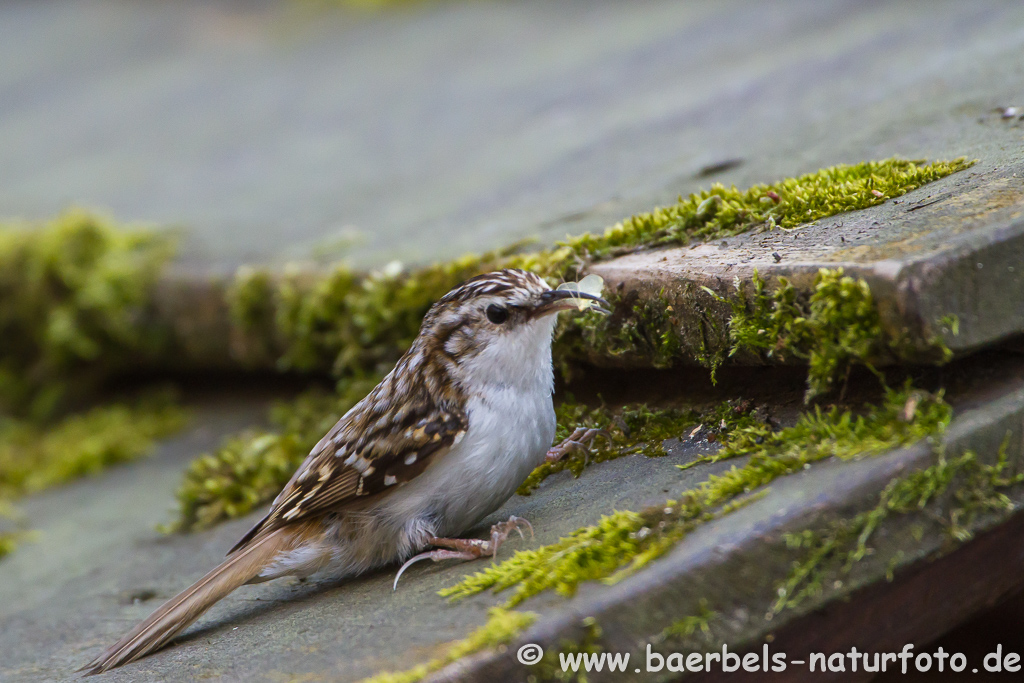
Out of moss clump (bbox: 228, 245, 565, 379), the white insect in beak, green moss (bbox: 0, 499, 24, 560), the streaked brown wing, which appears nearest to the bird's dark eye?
→ the white insect in beak

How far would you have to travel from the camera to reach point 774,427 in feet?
9.66

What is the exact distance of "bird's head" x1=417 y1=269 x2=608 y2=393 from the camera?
10.1 feet

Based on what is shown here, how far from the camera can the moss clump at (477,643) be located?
90.1 inches

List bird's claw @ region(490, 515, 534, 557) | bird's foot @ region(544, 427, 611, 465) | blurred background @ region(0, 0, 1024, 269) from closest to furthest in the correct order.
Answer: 1. bird's claw @ region(490, 515, 534, 557)
2. bird's foot @ region(544, 427, 611, 465)
3. blurred background @ region(0, 0, 1024, 269)

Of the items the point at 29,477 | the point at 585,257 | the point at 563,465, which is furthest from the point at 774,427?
the point at 29,477

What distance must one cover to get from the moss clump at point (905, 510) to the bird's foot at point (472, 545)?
866 mm

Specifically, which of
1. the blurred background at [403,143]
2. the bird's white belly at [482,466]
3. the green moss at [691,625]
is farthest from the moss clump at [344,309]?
the green moss at [691,625]

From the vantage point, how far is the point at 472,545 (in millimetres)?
2959

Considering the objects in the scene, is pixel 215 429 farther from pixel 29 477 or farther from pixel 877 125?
pixel 877 125

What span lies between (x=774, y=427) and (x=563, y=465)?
85 cm

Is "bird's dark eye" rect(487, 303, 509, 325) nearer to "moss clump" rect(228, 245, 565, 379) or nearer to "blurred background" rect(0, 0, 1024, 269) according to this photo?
"moss clump" rect(228, 245, 565, 379)

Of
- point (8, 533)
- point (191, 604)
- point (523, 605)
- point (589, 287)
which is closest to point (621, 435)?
point (589, 287)

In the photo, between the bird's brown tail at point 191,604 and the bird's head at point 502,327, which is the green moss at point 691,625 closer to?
the bird's head at point 502,327

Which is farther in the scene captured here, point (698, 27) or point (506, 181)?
point (698, 27)
